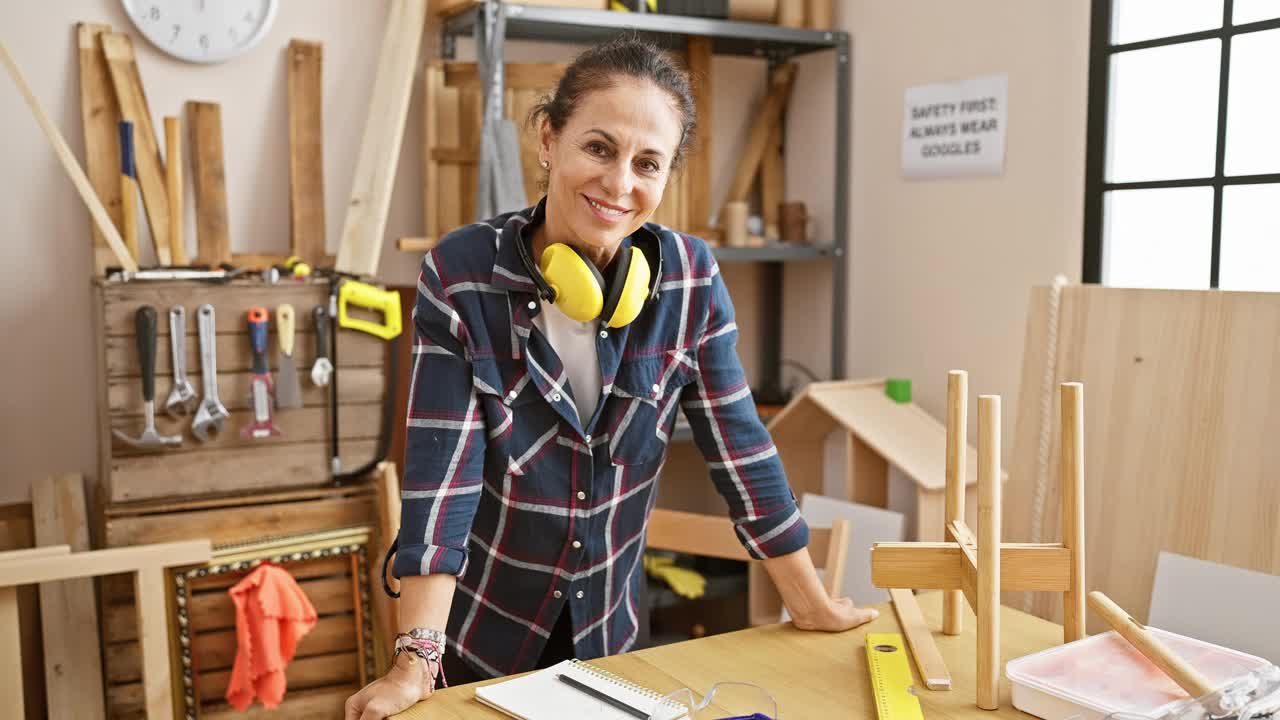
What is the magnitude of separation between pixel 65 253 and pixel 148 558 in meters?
0.93

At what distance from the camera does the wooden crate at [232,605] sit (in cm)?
251

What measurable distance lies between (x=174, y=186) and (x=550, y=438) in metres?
1.64

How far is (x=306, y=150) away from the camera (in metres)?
2.97

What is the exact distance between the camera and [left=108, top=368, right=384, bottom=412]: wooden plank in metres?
2.43

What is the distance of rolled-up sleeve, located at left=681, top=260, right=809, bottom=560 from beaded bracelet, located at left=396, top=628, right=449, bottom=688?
47 centimetres

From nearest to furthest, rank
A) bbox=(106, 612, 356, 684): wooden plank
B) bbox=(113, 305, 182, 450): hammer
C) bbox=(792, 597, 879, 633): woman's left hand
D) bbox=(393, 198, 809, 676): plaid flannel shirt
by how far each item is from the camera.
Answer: bbox=(393, 198, 809, 676): plaid flannel shirt, bbox=(792, 597, 879, 633): woman's left hand, bbox=(113, 305, 182, 450): hammer, bbox=(106, 612, 356, 684): wooden plank

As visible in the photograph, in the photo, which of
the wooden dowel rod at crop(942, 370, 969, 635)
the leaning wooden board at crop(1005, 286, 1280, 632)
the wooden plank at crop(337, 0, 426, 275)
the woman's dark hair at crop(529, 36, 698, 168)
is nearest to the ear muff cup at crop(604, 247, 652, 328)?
the woman's dark hair at crop(529, 36, 698, 168)

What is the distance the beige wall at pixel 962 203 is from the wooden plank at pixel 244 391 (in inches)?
55.4

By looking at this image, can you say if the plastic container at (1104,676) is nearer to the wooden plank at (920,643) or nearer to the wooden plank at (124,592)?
the wooden plank at (920,643)

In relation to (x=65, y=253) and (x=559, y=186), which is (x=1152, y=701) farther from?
(x=65, y=253)

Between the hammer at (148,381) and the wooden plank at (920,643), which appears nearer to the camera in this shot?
the wooden plank at (920,643)

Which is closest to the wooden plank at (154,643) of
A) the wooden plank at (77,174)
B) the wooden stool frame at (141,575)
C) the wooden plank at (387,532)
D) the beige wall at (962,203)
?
the wooden stool frame at (141,575)

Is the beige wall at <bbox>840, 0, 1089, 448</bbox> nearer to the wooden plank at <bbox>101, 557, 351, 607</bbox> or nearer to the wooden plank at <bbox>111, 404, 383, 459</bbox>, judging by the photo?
the wooden plank at <bbox>111, 404, 383, 459</bbox>

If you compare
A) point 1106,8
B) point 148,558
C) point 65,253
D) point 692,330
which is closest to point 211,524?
point 148,558
